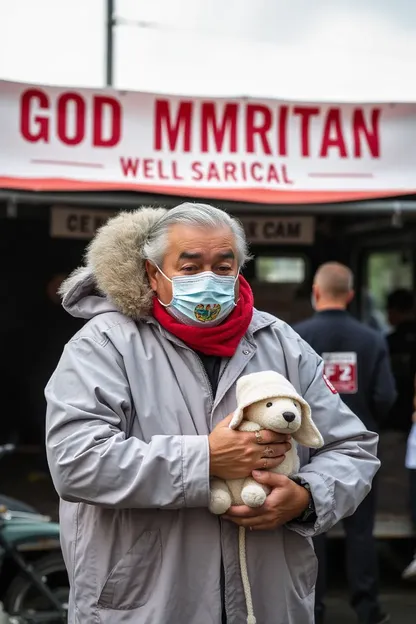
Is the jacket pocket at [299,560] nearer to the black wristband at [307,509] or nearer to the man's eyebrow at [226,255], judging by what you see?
the black wristband at [307,509]

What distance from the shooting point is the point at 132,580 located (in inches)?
88.2

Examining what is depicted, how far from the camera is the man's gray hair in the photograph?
2.40 m

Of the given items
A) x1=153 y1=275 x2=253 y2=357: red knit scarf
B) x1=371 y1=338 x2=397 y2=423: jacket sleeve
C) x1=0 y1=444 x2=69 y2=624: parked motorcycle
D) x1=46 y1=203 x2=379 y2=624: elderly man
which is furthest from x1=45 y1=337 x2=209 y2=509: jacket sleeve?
x1=371 y1=338 x2=397 y2=423: jacket sleeve

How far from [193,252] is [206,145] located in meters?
3.97

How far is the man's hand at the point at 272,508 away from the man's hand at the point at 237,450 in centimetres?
4

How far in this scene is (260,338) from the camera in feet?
8.21

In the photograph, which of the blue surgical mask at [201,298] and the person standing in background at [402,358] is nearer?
the blue surgical mask at [201,298]

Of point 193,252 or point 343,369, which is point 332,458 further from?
point 343,369

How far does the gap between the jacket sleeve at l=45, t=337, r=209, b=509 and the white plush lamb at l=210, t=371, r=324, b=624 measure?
9cm

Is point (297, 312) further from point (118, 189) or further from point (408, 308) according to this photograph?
point (118, 189)

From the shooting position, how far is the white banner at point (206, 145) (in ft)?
19.9

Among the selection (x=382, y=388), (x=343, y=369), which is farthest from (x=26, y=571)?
(x=382, y=388)

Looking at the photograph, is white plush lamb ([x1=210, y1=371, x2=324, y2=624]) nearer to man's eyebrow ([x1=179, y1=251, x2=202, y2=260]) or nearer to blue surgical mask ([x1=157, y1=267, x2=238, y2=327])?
blue surgical mask ([x1=157, y1=267, x2=238, y2=327])

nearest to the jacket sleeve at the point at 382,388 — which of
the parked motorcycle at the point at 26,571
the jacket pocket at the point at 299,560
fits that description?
the parked motorcycle at the point at 26,571
